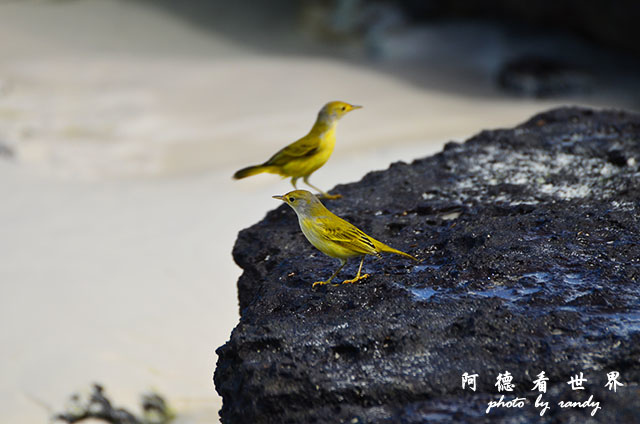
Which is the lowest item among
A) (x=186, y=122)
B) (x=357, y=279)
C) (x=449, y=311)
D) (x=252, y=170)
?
(x=449, y=311)

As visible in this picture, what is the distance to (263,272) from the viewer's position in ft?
8.74

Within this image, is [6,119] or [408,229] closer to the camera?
[408,229]

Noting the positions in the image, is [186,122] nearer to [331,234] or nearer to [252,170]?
[252,170]

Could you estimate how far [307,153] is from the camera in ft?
10.3

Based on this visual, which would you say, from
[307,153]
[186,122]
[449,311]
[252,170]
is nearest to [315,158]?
[307,153]

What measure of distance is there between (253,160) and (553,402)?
6.68m

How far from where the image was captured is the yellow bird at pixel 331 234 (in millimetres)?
2264

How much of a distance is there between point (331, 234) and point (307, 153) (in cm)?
93

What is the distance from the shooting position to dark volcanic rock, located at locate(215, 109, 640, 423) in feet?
6.33

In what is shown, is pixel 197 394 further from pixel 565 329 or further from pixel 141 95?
pixel 141 95

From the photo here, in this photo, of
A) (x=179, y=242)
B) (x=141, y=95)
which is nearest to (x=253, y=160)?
(x=179, y=242)

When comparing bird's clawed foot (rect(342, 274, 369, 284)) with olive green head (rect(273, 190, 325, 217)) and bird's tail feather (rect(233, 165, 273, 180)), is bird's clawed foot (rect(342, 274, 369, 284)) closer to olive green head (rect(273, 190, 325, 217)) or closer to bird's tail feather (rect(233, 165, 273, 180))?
olive green head (rect(273, 190, 325, 217))

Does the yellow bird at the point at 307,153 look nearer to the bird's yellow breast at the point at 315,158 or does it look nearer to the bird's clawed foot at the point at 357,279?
the bird's yellow breast at the point at 315,158

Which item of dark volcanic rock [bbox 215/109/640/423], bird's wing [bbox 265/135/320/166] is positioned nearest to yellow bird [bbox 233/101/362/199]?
bird's wing [bbox 265/135/320/166]
